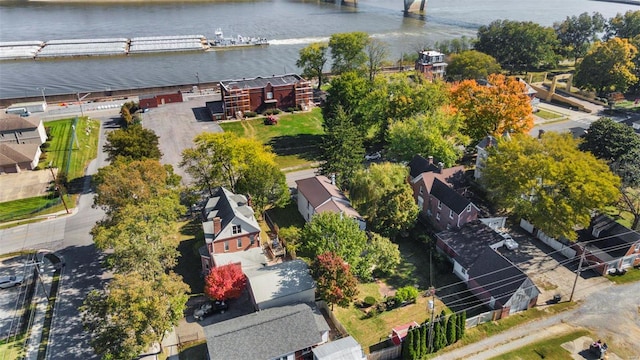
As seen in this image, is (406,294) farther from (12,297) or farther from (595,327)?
(12,297)

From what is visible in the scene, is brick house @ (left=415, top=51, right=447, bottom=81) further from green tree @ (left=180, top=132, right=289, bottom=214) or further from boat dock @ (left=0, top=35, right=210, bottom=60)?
boat dock @ (left=0, top=35, right=210, bottom=60)

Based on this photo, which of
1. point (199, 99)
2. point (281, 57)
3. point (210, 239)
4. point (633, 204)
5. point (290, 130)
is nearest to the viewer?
point (210, 239)

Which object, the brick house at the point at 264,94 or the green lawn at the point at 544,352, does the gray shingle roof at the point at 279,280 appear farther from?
the brick house at the point at 264,94

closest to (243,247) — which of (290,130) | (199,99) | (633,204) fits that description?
(290,130)

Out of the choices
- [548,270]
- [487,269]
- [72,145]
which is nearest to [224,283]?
[487,269]

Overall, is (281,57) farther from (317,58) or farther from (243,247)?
(243,247)

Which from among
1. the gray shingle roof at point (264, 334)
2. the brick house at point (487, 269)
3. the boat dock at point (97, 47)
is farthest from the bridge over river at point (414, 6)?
the gray shingle roof at point (264, 334)

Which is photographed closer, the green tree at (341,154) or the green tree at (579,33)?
the green tree at (341,154)
